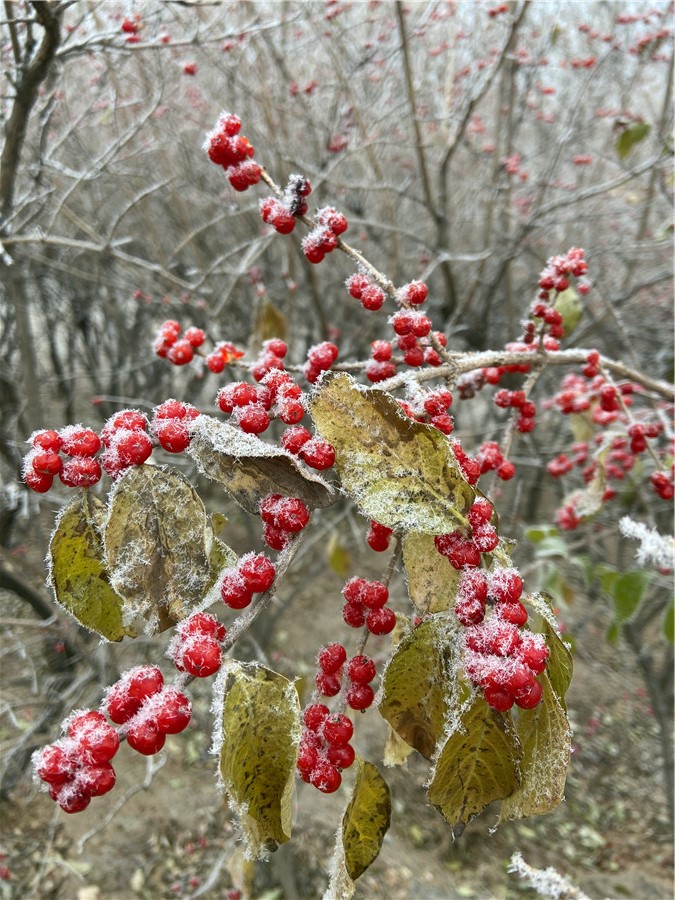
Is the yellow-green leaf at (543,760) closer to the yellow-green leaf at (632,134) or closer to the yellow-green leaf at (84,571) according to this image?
the yellow-green leaf at (84,571)

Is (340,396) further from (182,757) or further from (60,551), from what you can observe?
(182,757)

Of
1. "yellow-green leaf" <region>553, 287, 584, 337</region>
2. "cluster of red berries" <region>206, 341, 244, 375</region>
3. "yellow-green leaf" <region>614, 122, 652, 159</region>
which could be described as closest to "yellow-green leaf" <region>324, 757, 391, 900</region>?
"cluster of red berries" <region>206, 341, 244, 375</region>

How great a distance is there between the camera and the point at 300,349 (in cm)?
402

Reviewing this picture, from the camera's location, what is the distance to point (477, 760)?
0.56 m

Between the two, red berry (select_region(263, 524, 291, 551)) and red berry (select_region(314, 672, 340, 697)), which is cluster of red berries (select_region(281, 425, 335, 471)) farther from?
red berry (select_region(314, 672, 340, 697))

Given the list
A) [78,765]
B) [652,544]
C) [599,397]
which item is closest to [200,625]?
[78,765]

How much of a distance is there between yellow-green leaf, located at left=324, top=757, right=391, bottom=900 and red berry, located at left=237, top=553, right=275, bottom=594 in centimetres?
22

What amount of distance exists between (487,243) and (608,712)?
260 centimetres

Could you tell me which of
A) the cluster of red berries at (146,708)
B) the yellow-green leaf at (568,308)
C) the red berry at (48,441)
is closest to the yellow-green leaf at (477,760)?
the cluster of red berries at (146,708)

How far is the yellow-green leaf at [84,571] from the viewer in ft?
1.91

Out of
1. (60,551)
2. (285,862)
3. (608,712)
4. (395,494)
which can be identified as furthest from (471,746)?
(608,712)

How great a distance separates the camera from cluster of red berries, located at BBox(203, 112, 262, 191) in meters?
0.76

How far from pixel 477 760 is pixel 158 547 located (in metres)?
0.33

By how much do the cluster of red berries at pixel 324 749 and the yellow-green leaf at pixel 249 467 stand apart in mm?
247
